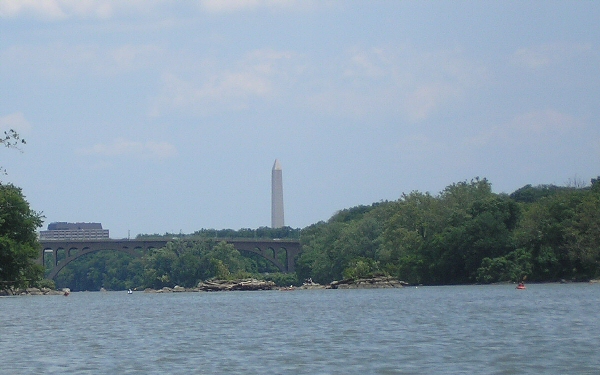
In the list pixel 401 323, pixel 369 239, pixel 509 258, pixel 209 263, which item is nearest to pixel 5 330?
pixel 401 323

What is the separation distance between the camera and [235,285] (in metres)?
117

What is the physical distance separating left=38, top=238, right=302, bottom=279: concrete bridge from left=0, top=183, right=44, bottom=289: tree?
2753 inches

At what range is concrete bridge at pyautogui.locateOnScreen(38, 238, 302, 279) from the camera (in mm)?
143500

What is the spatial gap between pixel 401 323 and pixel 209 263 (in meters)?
97.3

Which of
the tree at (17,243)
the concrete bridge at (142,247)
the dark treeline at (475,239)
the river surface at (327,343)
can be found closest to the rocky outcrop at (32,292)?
the concrete bridge at (142,247)

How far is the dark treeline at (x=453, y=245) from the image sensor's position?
82.9m

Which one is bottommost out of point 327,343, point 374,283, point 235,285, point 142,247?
point 327,343

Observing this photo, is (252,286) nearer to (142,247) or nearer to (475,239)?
(475,239)

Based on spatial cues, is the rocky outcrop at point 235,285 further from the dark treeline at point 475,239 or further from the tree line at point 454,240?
the dark treeline at point 475,239

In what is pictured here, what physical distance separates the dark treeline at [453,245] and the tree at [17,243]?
127 feet

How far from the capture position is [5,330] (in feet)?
131

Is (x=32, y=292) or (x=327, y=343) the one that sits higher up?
(x=32, y=292)

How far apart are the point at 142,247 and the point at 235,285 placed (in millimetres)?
38405

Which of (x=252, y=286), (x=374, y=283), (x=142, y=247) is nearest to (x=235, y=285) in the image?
(x=252, y=286)
